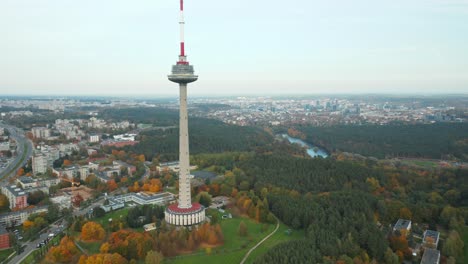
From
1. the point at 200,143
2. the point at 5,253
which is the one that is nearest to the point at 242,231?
the point at 5,253

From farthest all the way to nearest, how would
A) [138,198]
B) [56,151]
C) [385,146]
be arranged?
[385,146] → [56,151] → [138,198]

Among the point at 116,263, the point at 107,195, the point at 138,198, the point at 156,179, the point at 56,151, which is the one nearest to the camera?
the point at 116,263

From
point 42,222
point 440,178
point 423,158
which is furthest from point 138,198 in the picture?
point 423,158

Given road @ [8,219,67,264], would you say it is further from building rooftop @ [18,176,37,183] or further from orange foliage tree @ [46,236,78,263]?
building rooftop @ [18,176,37,183]

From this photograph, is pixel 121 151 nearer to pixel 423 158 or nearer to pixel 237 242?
pixel 237 242

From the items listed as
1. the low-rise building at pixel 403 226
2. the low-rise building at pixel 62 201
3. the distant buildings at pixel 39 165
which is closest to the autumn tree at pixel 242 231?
the low-rise building at pixel 403 226

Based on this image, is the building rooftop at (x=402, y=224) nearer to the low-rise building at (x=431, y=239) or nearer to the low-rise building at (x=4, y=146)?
the low-rise building at (x=431, y=239)
